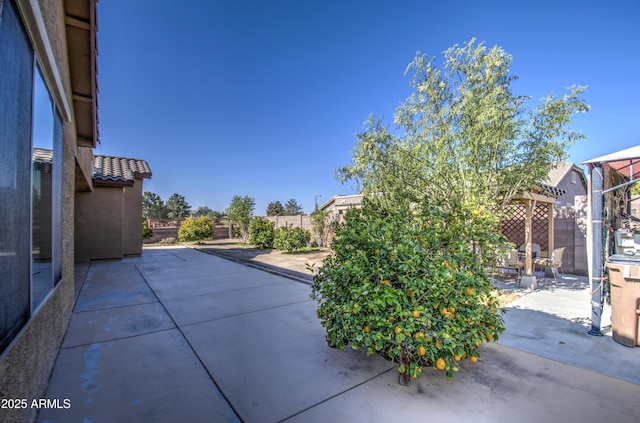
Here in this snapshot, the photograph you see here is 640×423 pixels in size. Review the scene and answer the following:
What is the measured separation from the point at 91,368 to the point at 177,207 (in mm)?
54099

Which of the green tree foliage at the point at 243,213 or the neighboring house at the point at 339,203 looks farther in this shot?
the green tree foliage at the point at 243,213

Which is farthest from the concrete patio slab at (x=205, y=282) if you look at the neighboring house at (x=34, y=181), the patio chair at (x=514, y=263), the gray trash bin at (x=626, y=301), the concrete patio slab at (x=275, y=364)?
the gray trash bin at (x=626, y=301)

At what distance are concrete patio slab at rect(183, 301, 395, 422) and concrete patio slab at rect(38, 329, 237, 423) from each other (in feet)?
0.53

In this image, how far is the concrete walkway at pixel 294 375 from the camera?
7.18ft

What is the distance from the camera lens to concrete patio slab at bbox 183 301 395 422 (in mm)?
2348

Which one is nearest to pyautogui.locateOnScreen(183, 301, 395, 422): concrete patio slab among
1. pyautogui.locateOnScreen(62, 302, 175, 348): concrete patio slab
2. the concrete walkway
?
the concrete walkway

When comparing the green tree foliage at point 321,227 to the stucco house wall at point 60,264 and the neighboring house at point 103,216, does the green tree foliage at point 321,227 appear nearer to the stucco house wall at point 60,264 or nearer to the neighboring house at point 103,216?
the neighboring house at point 103,216

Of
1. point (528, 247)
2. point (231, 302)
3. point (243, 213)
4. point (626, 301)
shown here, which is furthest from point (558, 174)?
point (243, 213)

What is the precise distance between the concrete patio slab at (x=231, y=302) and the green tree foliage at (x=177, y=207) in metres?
49.5

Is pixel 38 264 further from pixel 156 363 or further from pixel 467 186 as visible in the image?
pixel 467 186

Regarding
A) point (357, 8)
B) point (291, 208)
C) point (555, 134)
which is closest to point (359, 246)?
point (555, 134)

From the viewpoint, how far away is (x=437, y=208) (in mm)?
3100

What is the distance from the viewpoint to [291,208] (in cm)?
6303

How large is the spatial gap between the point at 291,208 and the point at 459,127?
2292 inches
